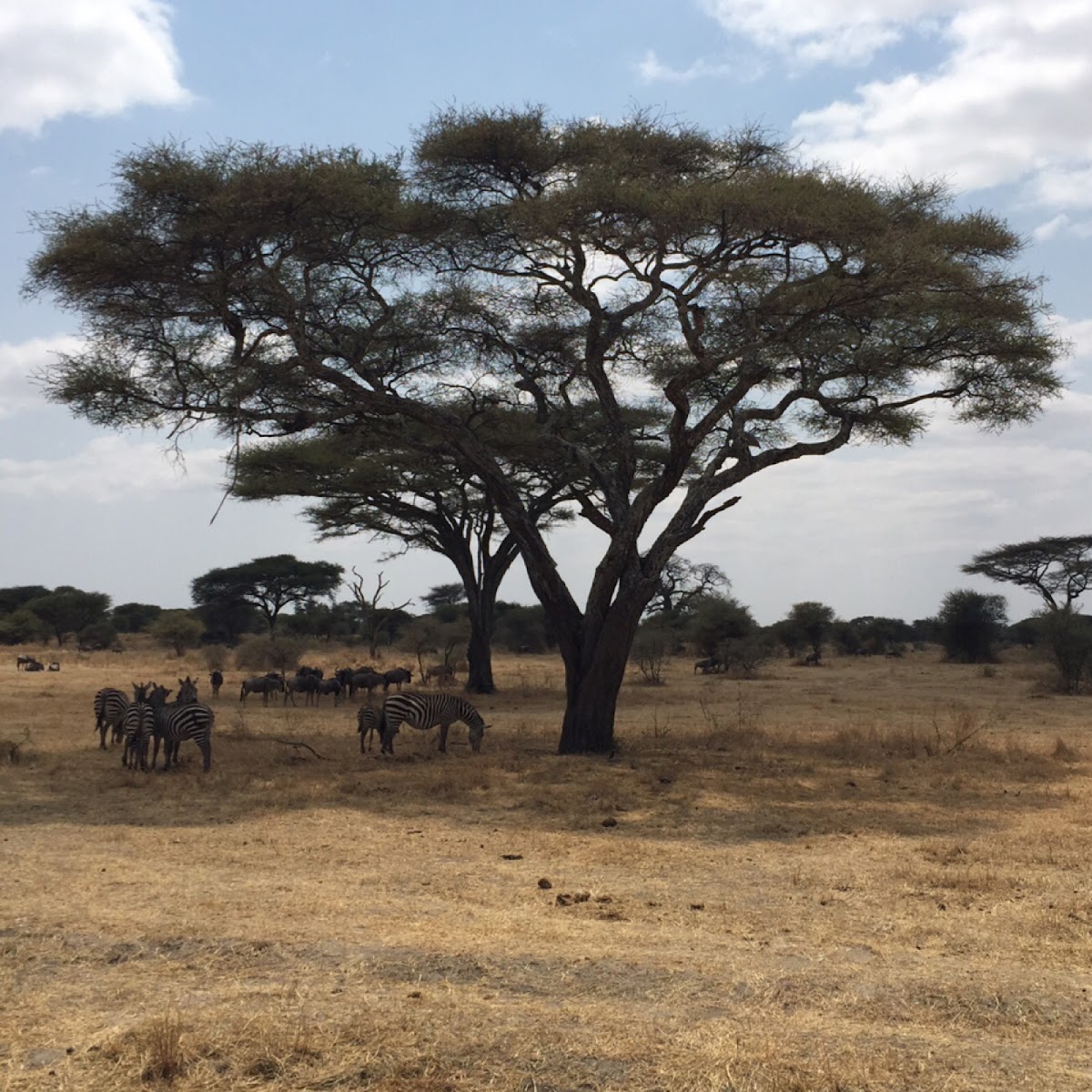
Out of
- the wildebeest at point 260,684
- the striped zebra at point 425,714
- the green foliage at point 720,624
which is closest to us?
the striped zebra at point 425,714

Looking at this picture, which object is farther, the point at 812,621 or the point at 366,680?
the point at 812,621

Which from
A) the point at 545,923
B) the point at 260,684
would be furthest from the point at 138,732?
the point at 260,684

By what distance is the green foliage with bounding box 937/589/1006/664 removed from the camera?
41.4 meters

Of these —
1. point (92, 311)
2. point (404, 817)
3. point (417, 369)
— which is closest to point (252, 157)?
point (92, 311)

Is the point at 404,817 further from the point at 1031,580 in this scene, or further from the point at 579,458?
the point at 1031,580

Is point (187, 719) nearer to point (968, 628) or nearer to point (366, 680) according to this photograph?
point (366, 680)

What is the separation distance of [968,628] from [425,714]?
3149 cm

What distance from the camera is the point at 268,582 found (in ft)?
171

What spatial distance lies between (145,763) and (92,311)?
19.7 feet

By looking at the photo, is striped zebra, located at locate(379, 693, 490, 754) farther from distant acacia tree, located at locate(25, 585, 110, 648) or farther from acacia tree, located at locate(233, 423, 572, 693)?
distant acacia tree, located at locate(25, 585, 110, 648)

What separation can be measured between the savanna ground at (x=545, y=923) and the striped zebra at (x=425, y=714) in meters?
0.43

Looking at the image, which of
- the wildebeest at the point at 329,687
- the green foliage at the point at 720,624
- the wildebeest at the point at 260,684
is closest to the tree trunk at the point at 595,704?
the wildebeest at the point at 329,687

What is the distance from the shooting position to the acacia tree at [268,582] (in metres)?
51.8

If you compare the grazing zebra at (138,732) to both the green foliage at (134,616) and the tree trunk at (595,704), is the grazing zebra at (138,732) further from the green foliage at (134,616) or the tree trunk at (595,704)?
the green foliage at (134,616)
